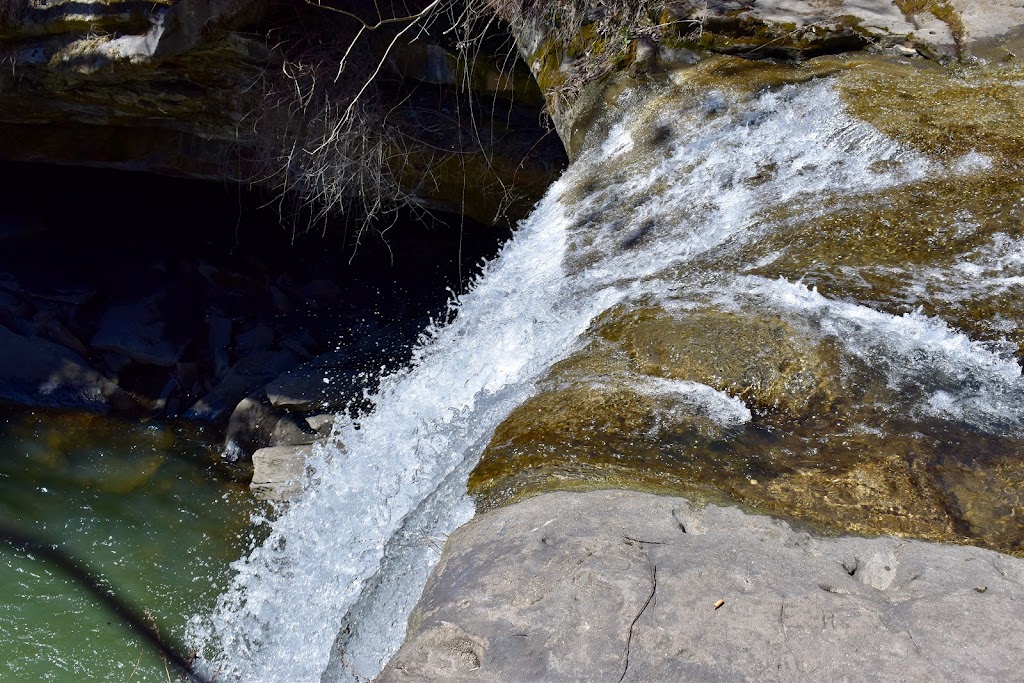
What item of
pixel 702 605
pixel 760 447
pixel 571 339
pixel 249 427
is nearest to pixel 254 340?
pixel 249 427

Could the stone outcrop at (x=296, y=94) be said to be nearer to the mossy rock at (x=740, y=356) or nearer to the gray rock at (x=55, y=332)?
the gray rock at (x=55, y=332)

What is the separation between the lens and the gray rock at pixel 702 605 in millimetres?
1460

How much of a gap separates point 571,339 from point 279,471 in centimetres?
247

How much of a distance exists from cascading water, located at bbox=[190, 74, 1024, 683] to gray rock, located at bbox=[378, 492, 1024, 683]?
0.42 meters

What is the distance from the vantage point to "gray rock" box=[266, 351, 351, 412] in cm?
501

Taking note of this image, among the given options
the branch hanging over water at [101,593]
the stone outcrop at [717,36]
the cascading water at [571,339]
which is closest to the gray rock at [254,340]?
the branch hanging over water at [101,593]

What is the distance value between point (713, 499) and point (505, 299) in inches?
64.7

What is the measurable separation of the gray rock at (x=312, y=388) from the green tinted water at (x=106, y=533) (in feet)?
1.78

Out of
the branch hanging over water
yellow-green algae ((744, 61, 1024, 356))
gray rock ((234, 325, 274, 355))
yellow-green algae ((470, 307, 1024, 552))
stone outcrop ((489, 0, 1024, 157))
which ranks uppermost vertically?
stone outcrop ((489, 0, 1024, 157))

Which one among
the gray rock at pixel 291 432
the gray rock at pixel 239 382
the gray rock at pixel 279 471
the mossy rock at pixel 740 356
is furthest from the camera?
the gray rock at pixel 239 382

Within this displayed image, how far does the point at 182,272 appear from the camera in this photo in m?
6.14

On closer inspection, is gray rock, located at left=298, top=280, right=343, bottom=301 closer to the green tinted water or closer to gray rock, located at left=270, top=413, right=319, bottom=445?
gray rock, located at left=270, top=413, right=319, bottom=445

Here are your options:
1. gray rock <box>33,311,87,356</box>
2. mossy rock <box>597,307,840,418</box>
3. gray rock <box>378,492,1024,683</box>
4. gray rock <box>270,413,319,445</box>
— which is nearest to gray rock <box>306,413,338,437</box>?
gray rock <box>270,413,319,445</box>

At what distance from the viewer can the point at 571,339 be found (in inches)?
107
